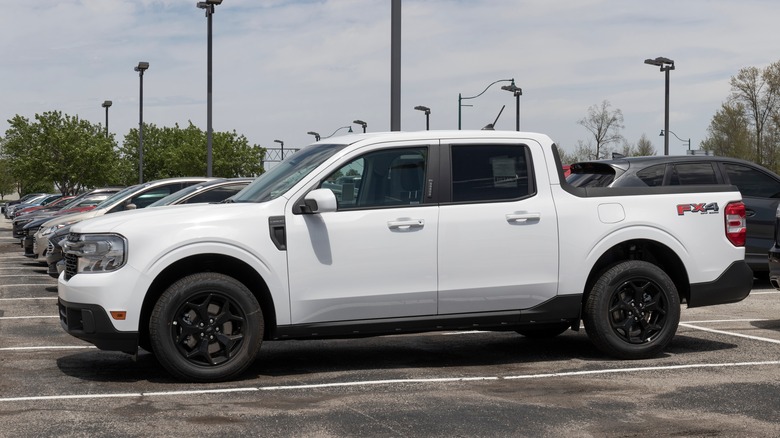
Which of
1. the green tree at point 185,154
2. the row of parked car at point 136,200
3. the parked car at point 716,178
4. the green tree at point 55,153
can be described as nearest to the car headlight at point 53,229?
the row of parked car at point 136,200

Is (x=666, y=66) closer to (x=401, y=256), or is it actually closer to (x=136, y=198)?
(x=136, y=198)

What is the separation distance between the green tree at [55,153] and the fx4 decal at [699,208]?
5694 centimetres

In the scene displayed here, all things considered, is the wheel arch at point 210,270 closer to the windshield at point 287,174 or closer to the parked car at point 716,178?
the windshield at point 287,174

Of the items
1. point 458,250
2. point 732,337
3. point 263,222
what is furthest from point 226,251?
point 732,337

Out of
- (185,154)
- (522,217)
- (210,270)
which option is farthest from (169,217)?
(185,154)

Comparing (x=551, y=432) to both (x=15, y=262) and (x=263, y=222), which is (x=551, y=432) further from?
(x=15, y=262)

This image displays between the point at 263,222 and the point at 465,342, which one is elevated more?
the point at 263,222

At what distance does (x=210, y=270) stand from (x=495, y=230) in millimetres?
2152

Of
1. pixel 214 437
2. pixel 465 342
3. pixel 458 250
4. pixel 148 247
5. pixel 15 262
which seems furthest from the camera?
pixel 15 262

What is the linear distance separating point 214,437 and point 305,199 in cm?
228

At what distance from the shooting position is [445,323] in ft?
26.4

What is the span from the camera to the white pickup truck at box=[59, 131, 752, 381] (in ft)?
24.6

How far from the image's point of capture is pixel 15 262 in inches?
925

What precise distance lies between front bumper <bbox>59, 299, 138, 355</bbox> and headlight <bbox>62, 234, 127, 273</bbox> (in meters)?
0.28
